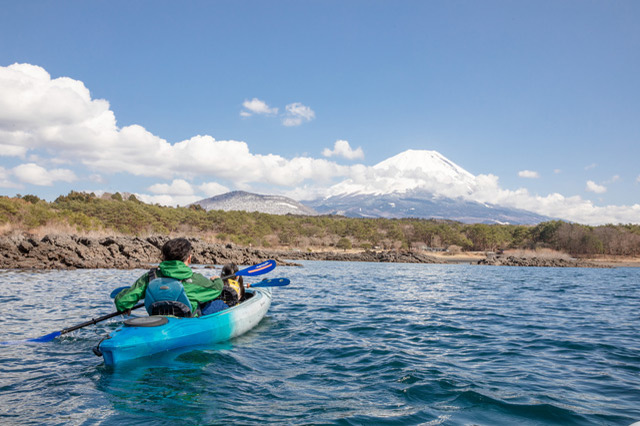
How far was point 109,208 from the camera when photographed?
61.7m

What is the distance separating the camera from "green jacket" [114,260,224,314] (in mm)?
5893

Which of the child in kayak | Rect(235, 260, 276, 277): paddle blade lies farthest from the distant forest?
the child in kayak

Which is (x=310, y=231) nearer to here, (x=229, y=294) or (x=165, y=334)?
(x=229, y=294)

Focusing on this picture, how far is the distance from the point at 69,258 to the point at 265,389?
77.4 feet

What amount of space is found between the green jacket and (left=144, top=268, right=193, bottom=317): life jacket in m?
0.08

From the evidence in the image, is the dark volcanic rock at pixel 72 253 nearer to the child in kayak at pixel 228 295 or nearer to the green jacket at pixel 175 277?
the child in kayak at pixel 228 295

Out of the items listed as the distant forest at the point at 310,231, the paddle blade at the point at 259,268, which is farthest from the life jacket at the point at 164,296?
the distant forest at the point at 310,231

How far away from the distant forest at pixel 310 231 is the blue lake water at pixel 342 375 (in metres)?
42.1

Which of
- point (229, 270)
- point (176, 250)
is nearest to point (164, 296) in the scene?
point (176, 250)

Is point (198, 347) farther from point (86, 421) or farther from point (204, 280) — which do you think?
point (86, 421)

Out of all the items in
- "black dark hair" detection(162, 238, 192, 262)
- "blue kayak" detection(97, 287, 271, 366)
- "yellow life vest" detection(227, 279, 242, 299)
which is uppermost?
"black dark hair" detection(162, 238, 192, 262)

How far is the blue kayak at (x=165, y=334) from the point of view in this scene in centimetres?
537

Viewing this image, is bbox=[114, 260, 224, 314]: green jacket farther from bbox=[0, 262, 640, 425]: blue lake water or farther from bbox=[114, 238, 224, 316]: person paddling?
bbox=[0, 262, 640, 425]: blue lake water

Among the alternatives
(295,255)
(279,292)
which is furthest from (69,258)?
(295,255)
